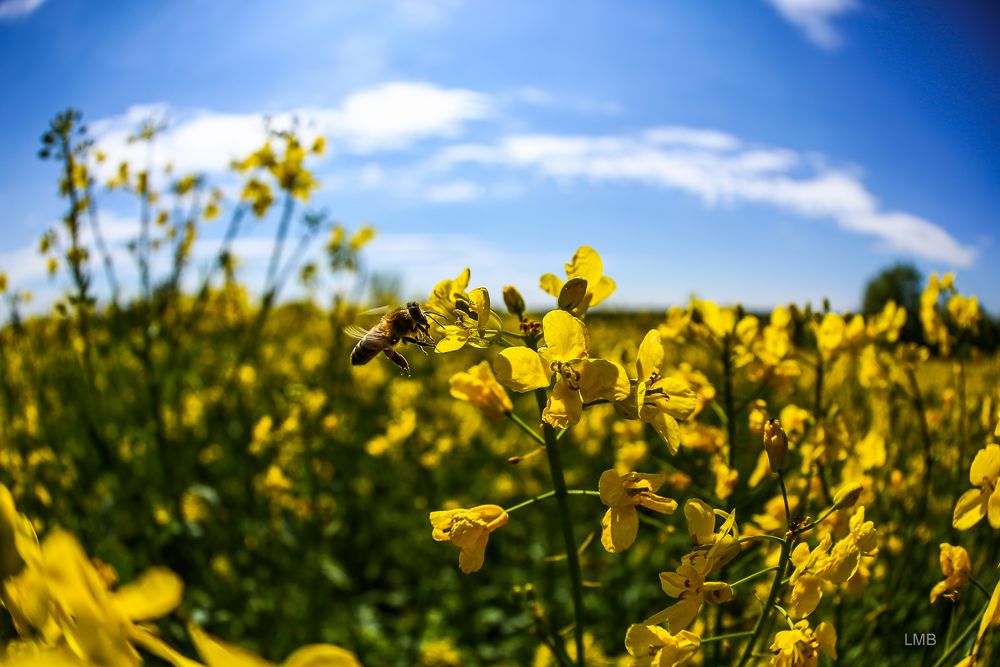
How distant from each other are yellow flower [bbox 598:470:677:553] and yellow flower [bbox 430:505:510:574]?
194 mm

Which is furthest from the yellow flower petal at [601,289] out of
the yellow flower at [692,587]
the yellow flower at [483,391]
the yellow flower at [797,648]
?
the yellow flower at [797,648]

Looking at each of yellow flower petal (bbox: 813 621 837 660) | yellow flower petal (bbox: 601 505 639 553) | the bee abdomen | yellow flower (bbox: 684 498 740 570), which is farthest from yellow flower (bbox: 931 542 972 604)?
the bee abdomen

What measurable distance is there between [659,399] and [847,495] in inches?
13.3

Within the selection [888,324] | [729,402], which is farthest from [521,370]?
[888,324]

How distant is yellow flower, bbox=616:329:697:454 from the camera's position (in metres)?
0.93

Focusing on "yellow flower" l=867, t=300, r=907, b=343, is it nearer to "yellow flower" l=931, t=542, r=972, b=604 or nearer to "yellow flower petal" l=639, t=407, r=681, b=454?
"yellow flower" l=931, t=542, r=972, b=604

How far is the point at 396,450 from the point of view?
3174 millimetres

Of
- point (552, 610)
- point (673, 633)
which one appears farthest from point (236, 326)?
point (673, 633)

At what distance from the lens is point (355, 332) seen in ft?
6.93

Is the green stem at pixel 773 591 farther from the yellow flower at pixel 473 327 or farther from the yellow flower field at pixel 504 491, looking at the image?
the yellow flower at pixel 473 327

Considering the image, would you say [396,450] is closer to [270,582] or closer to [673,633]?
[270,582]

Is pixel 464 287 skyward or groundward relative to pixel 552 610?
skyward

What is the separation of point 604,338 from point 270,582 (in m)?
7.38

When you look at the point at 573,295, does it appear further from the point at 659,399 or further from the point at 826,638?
the point at 826,638
